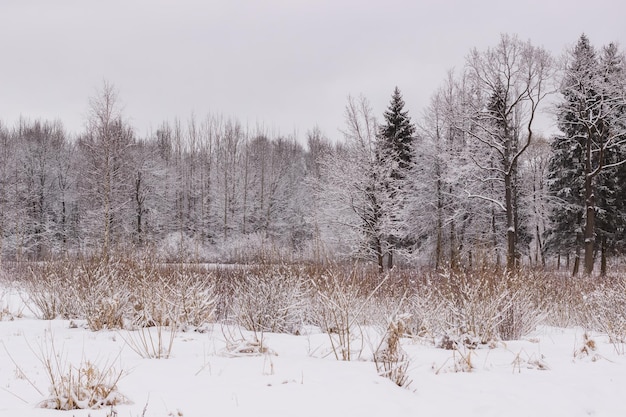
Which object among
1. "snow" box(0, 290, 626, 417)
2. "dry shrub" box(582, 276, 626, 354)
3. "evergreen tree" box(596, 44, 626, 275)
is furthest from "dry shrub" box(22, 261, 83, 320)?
"evergreen tree" box(596, 44, 626, 275)

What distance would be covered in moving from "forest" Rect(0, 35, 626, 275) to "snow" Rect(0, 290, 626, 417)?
244cm

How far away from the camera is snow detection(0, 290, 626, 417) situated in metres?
3.58

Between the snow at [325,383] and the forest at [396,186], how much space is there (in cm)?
244

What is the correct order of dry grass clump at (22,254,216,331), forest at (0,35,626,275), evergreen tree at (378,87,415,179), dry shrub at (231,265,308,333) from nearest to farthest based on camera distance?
dry grass clump at (22,254,216,331)
dry shrub at (231,265,308,333)
forest at (0,35,626,275)
evergreen tree at (378,87,415,179)

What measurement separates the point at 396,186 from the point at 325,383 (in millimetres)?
17756

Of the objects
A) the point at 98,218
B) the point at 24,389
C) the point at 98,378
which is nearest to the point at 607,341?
the point at 98,378

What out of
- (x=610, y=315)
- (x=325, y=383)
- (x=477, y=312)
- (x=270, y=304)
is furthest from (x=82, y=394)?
(x=610, y=315)

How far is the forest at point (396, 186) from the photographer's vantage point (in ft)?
58.2

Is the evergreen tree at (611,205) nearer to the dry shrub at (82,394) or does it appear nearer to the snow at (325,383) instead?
the snow at (325,383)

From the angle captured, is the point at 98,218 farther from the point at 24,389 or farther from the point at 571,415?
the point at 571,415

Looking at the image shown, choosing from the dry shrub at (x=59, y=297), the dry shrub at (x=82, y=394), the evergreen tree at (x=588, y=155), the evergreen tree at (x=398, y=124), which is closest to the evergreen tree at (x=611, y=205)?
the evergreen tree at (x=588, y=155)

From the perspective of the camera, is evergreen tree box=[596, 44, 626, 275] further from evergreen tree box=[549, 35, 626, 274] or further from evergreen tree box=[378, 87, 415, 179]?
evergreen tree box=[378, 87, 415, 179]

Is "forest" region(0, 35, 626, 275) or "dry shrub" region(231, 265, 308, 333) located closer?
"dry shrub" region(231, 265, 308, 333)

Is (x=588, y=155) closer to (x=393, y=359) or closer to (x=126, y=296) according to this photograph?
(x=393, y=359)
